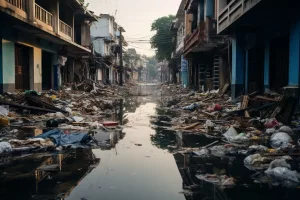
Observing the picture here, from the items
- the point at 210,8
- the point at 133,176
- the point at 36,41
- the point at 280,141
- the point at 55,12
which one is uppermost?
the point at 210,8

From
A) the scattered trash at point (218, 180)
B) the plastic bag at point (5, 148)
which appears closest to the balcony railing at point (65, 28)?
the plastic bag at point (5, 148)

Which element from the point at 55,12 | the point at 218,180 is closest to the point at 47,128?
the point at 218,180

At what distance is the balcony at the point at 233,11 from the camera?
10.3 meters

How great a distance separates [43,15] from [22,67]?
10.5 feet

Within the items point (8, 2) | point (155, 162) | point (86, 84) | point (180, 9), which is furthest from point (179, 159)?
point (180, 9)

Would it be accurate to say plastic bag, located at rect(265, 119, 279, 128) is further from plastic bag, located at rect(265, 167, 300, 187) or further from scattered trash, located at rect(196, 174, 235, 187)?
scattered trash, located at rect(196, 174, 235, 187)

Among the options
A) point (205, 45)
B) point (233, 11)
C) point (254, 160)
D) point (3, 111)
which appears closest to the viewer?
point (254, 160)

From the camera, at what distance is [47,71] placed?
22.0 meters

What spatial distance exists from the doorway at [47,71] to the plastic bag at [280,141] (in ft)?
59.7

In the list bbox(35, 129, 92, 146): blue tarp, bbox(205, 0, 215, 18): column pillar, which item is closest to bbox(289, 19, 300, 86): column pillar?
bbox(35, 129, 92, 146): blue tarp

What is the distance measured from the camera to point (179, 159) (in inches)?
215

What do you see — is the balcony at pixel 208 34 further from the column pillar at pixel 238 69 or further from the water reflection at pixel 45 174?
the water reflection at pixel 45 174

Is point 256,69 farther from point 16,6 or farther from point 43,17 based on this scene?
Result: point 43,17

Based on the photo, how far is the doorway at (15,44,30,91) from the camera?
16.2 metres
